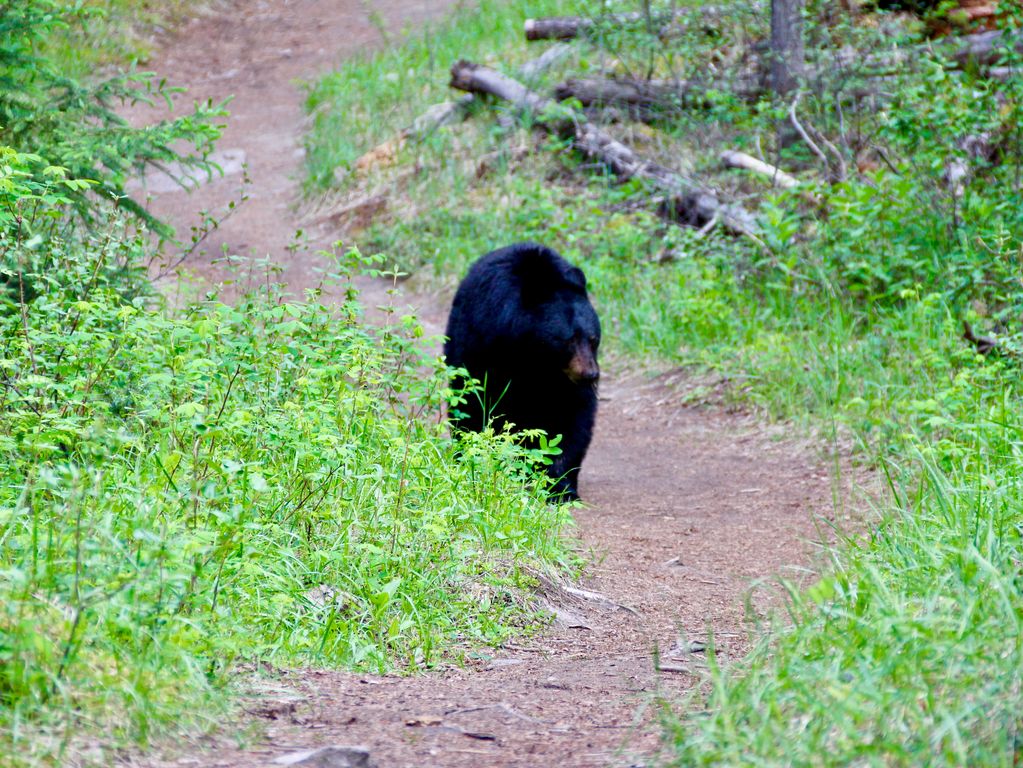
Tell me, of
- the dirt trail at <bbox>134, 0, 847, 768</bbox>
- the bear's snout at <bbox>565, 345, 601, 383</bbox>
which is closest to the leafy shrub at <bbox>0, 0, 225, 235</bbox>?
the bear's snout at <bbox>565, 345, 601, 383</bbox>

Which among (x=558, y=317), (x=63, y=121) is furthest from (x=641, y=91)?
(x=63, y=121)

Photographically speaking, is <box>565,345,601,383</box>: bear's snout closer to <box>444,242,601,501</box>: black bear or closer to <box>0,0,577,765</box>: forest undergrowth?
<box>444,242,601,501</box>: black bear

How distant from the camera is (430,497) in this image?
4.54 metres

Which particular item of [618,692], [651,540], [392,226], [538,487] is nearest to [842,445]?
[651,540]

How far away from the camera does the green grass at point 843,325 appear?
2.26 meters

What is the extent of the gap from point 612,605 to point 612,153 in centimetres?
818

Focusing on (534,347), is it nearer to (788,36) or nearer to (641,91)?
(788,36)

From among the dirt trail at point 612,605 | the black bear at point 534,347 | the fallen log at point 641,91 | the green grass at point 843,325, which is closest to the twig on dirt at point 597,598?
the dirt trail at point 612,605

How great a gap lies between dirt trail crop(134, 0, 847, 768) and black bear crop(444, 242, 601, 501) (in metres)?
0.57

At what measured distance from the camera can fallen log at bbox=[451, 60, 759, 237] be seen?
34.1ft

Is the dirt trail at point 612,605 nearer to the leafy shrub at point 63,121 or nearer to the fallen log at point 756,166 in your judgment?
the fallen log at point 756,166

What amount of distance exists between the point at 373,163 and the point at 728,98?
442cm

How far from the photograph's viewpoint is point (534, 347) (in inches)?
240

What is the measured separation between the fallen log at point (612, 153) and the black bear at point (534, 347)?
13.3ft
